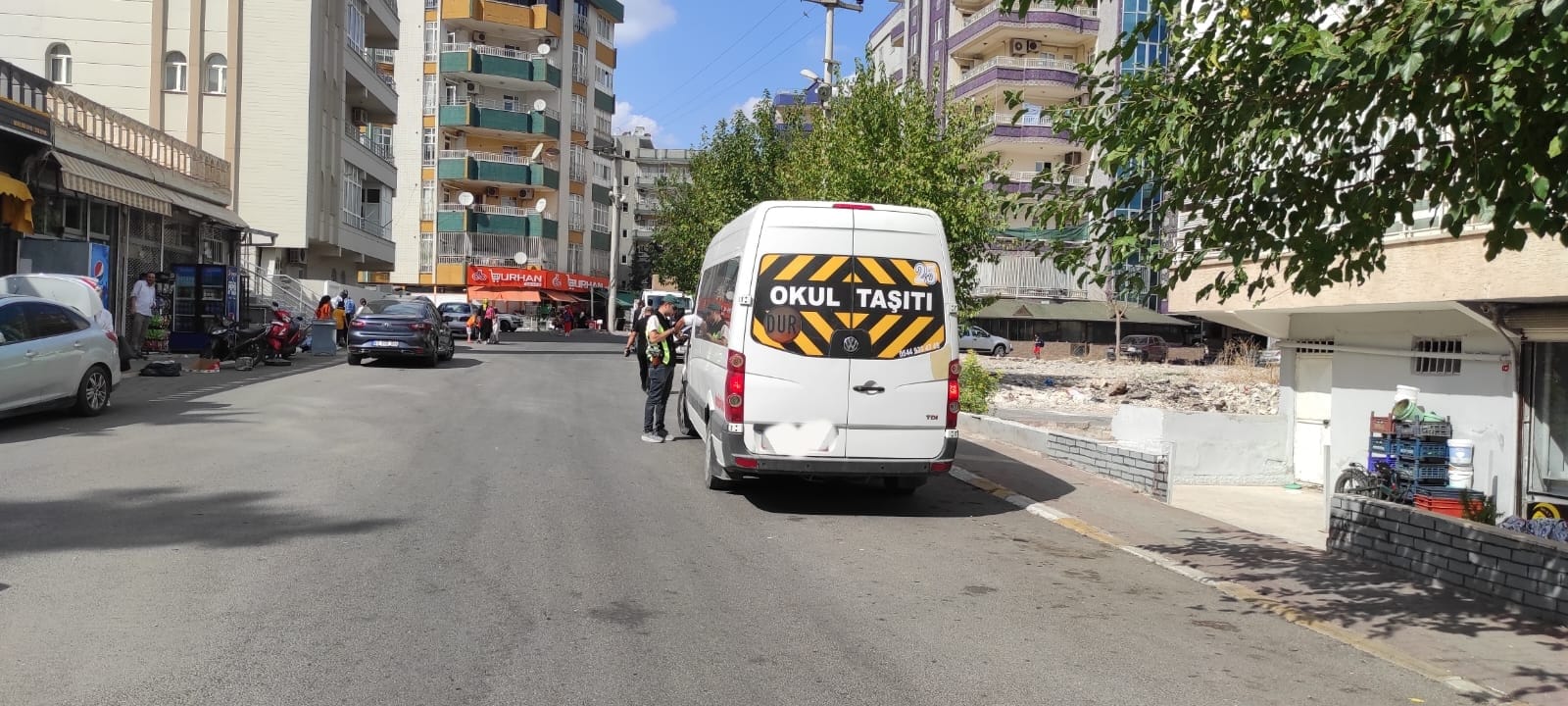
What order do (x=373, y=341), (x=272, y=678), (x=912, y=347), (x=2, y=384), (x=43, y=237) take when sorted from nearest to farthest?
(x=272, y=678) < (x=912, y=347) < (x=2, y=384) < (x=43, y=237) < (x=373, y=341)

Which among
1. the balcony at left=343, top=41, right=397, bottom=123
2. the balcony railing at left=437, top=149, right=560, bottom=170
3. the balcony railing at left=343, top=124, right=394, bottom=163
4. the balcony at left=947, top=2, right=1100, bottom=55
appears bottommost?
the balcony railing at left=343, top=124, right=394, bottom=163

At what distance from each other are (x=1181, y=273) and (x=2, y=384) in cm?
1158

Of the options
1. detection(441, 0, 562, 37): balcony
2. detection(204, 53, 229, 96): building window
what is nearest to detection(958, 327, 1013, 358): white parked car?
detection(441, 0, 562, 37): balcony

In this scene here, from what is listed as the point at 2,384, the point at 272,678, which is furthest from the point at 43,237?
the point at 272,678

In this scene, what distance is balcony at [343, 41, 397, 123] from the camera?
130 feet

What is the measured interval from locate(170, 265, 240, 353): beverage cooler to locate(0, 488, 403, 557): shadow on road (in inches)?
688

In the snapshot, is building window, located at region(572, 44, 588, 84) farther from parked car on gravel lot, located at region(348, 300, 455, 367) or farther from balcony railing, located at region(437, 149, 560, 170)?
parked car on gravel lot, located at region(348, 300, 455, 367)

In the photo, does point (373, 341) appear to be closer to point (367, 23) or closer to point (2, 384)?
point (2, 384)

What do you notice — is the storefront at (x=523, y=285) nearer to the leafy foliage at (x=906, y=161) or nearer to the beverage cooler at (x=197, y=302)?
the leafy foliage at (x=906, y=161)

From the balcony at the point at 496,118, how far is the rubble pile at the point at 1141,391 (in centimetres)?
3665

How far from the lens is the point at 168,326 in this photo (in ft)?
80.9

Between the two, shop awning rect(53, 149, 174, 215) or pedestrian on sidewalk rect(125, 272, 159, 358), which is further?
pedestrian on sidewalk rect(125, 272, 159, 358)

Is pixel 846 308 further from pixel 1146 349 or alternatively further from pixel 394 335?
pixel 1146 349

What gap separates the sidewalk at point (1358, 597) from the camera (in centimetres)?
592
